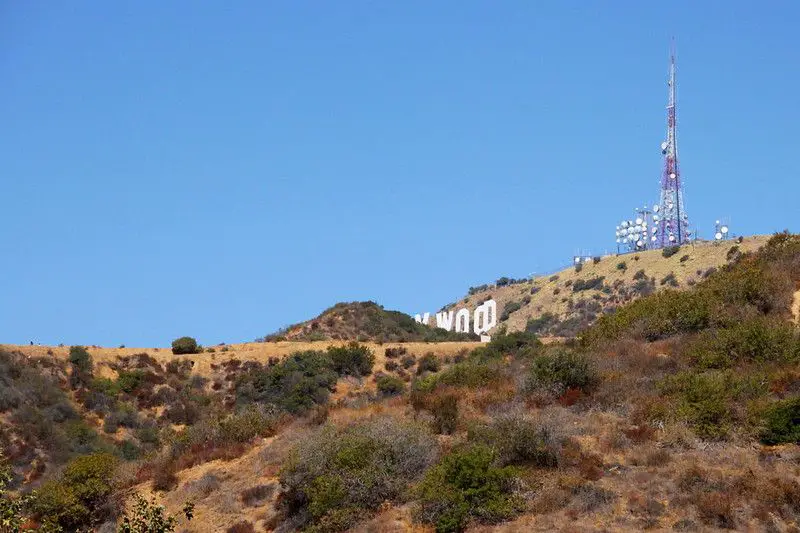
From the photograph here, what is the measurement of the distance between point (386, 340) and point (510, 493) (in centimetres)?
6084

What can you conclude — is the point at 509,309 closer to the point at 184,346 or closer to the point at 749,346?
the point at 184,346

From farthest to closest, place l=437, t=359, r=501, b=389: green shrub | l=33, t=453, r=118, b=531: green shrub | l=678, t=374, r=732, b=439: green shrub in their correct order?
l=437, t=359, r=501, b=389: green shrub, l=33, t=453, r=118, b=531: green shrub, l=678, t=374, r=732, b=439: green shrub

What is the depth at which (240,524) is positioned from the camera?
88.9 ft

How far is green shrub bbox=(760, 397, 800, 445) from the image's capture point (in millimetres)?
26375

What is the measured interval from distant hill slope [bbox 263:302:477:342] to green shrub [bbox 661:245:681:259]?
28633 mm

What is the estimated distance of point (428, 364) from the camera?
2680 inches

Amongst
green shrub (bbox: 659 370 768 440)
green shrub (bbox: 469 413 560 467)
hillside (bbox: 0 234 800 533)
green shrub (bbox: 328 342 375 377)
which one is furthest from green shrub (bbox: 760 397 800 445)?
green shrub (bbox: 328 342 375 377)

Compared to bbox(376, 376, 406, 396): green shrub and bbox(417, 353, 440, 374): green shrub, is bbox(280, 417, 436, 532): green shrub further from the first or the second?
bbox(417, 353, 440, 374): green shrub

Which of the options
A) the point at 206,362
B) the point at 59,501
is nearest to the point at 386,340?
the point at 206,362

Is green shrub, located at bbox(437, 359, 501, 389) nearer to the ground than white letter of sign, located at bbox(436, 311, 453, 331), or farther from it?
nearer to the ground

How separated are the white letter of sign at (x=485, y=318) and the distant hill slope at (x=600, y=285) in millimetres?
1936

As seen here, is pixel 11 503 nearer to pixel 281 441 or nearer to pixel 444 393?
pixel 281 441

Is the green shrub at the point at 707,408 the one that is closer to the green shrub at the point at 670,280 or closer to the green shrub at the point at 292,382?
the green shrub at the point at 292,382

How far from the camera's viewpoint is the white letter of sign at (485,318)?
10719cm
